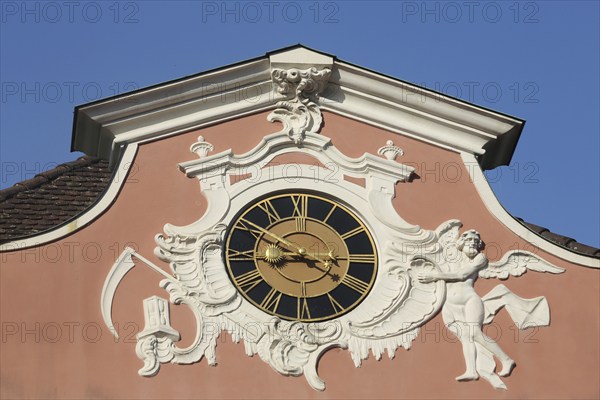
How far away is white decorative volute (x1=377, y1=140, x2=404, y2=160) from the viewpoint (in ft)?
75.6

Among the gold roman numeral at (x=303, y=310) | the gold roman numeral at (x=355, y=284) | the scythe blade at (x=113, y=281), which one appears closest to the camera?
the scythe blade at (x=113, y=281)

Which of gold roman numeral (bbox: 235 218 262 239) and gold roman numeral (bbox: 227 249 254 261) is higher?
gold roman numeral (bbox: 235 218 262 239)

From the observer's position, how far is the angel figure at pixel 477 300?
863 inches

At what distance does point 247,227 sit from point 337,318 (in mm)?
1274

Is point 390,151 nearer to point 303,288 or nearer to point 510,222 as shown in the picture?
point 510,222

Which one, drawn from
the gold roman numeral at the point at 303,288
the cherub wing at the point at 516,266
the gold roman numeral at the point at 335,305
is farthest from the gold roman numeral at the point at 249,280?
the cherub wing at the point at 516,266

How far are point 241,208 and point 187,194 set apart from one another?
55cm

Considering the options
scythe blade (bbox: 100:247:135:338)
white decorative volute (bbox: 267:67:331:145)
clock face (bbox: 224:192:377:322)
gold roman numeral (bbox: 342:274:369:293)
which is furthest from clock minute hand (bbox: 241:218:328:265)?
scythe blade (bbox: 100:247:135:338)

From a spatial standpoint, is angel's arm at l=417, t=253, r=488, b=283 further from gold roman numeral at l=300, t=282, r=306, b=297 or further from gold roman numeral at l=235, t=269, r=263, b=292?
gold roman numeral at l=235, t=269, r=263, b=292

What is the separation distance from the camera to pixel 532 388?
71.7 ft

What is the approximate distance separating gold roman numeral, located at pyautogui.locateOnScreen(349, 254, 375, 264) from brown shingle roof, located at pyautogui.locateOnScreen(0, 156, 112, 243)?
103 inches

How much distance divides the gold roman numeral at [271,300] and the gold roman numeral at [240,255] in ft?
1.33

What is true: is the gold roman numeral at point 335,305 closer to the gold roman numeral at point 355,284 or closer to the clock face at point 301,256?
the clock face at point 301,256

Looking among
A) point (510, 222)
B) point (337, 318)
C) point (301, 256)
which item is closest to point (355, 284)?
point (337, 318)
